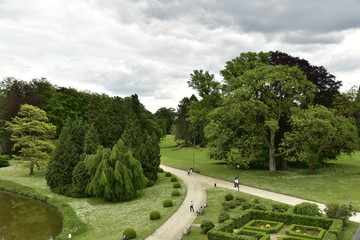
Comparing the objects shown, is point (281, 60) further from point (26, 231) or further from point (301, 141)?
point (26, 231)

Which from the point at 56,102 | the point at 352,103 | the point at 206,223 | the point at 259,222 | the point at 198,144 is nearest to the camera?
the point at 206,223

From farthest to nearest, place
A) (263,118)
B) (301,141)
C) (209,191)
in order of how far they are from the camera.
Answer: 1. (263,118)
2. (301,141)
3. (209,191)

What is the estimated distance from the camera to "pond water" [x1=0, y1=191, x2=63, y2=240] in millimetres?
29816

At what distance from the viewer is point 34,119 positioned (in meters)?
56.2

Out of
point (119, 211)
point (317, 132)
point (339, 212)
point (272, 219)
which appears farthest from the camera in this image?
point (317, 132)

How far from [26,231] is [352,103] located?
56.6 m

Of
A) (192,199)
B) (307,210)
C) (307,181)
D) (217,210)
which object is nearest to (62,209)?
(192,199)

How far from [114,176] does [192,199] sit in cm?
1006

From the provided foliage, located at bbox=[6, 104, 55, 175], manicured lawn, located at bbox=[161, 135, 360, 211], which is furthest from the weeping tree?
foliage, located at bbox=[6, 104, 55, 175]

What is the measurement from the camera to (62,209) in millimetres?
35938

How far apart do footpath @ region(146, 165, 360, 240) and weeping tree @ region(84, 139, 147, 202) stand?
7.17m

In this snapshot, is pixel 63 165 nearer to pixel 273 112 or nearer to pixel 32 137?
pixel 32 137

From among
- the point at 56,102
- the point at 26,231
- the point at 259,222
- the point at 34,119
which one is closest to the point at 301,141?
the point at 259,222

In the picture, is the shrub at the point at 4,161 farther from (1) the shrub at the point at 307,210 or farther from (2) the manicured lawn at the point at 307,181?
(1) the shrub at the point at 307,210
